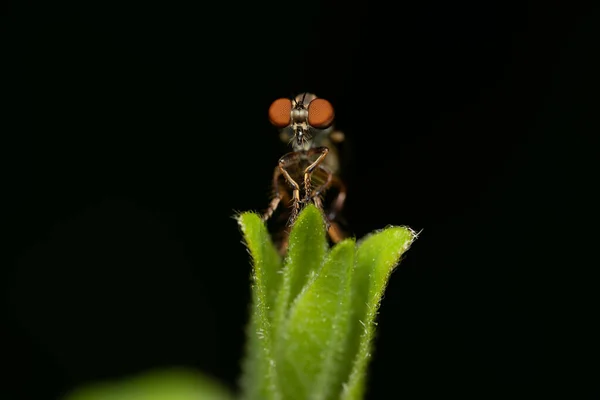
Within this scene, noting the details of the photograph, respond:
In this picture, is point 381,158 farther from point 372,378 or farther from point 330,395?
point 330,395

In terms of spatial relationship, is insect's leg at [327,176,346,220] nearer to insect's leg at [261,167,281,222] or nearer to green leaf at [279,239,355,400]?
insect's leg at [261,167,281,222]

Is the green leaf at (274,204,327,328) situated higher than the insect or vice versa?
the insect

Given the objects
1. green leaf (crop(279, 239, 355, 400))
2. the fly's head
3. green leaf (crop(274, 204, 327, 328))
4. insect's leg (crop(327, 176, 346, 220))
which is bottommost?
green leaf (crop(279, 239, 355, 400))

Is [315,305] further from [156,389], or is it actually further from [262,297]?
[156,389]

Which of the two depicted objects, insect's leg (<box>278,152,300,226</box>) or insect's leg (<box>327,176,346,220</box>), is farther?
insect's leg (<box>327,176,346,220</box>)

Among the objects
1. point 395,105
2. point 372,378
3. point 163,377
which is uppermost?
point 395,105

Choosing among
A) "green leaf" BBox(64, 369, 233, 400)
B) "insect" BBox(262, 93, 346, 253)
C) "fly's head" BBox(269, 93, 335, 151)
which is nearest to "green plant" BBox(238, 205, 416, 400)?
"insect" BBox(262, 93, 346, 253)

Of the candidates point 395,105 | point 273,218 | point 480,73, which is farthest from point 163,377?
point 480,73
